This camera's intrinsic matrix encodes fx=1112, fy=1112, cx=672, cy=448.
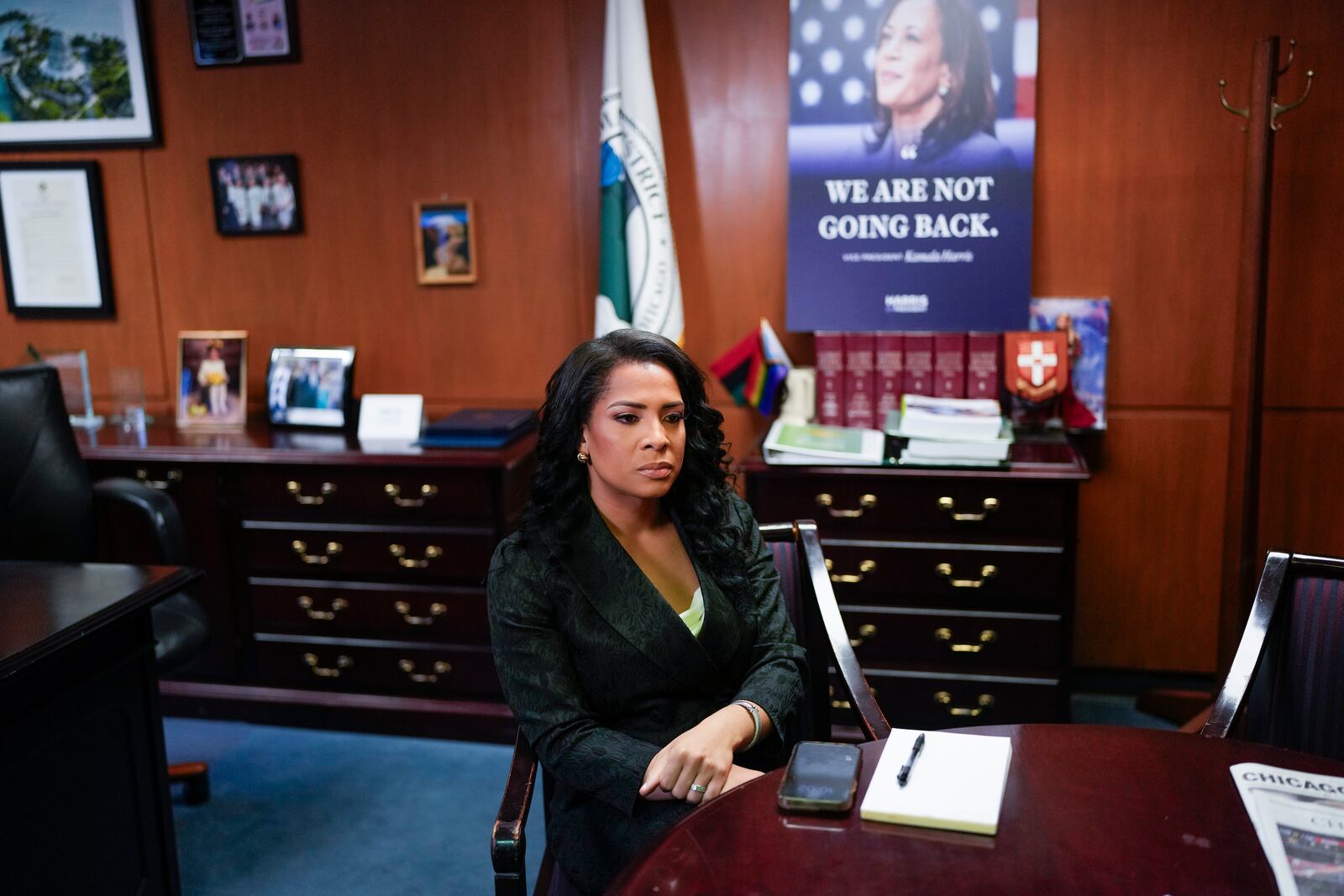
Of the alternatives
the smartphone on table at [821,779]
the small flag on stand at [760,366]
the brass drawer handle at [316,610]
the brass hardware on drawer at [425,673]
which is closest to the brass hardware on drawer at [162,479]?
the brass drawer handle at [316,610]

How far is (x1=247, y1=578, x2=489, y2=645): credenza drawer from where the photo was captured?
10.8 feet

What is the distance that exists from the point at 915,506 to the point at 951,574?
0.68 feet

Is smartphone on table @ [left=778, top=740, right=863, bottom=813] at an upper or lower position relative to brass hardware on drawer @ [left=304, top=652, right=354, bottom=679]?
upper

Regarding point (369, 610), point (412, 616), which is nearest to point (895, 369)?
point (412, 616)

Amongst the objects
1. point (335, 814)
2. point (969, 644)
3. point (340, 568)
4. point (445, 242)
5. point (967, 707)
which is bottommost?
point (335, 814)

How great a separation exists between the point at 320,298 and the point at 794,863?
3055 mm

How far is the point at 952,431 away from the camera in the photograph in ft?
9.96

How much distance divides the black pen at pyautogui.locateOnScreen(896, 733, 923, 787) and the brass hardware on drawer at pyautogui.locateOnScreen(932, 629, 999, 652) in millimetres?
1517

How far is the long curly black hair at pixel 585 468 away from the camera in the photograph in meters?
1.75

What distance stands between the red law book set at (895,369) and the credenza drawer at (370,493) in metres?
1.07

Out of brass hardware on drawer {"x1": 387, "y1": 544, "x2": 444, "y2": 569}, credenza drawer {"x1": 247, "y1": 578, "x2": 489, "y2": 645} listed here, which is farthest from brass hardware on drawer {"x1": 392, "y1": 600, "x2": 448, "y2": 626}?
brass hardware on drawer {"x1": 387, "y1": 544, "x2": 444, "y2": 569}

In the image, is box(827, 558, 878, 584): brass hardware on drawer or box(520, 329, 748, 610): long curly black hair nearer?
box(520, 329, 748, 610): long curly black hair

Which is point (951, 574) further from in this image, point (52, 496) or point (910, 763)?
point (52, 496)

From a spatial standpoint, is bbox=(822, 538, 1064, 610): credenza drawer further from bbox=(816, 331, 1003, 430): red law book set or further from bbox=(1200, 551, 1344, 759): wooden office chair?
bbox=(1200, 551, 1344, 759): wooden office chair
